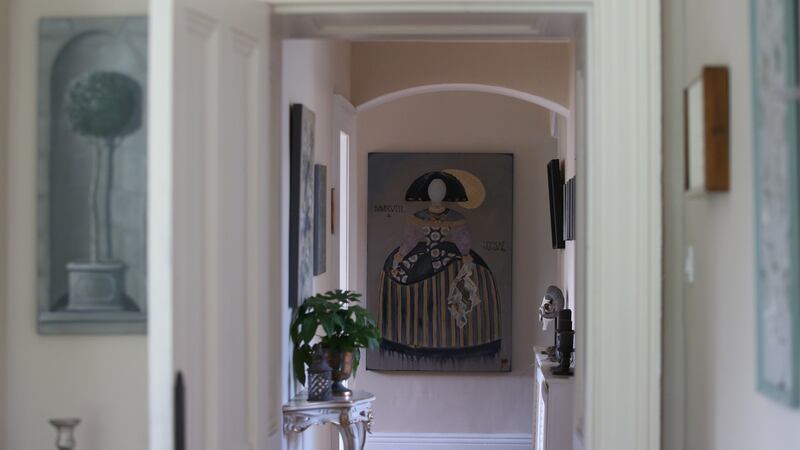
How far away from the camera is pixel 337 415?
390 centimetres

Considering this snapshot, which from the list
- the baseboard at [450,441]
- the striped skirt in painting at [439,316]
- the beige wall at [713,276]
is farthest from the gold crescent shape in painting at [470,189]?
the beige wall at [713,276]

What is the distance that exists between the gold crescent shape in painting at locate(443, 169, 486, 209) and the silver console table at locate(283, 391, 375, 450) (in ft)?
10.5

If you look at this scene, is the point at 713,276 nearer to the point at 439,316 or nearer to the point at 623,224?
the point at 623,224

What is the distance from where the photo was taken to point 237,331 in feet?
8.40

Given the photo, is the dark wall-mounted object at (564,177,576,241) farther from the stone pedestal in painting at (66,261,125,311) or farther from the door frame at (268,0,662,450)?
the stone pedestal in painting at (66,261,125,311)

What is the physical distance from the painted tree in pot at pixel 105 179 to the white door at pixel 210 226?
34 centimetres

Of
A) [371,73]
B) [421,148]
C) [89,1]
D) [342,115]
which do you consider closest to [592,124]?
[89,1]

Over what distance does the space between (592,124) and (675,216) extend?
313mm

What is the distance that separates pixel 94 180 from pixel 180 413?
0.84 m

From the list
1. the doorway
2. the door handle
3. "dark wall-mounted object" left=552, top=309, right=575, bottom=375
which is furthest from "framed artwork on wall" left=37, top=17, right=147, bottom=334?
"dark wall-mounted object" left=552, top=309, right=575, bottom=375

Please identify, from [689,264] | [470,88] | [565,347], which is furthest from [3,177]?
[470,88]

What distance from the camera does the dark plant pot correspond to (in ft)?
13.1

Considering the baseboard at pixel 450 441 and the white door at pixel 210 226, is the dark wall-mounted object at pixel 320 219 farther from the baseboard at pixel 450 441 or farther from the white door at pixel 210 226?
the baseboard at pixel 450 441

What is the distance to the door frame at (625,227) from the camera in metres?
2.59
